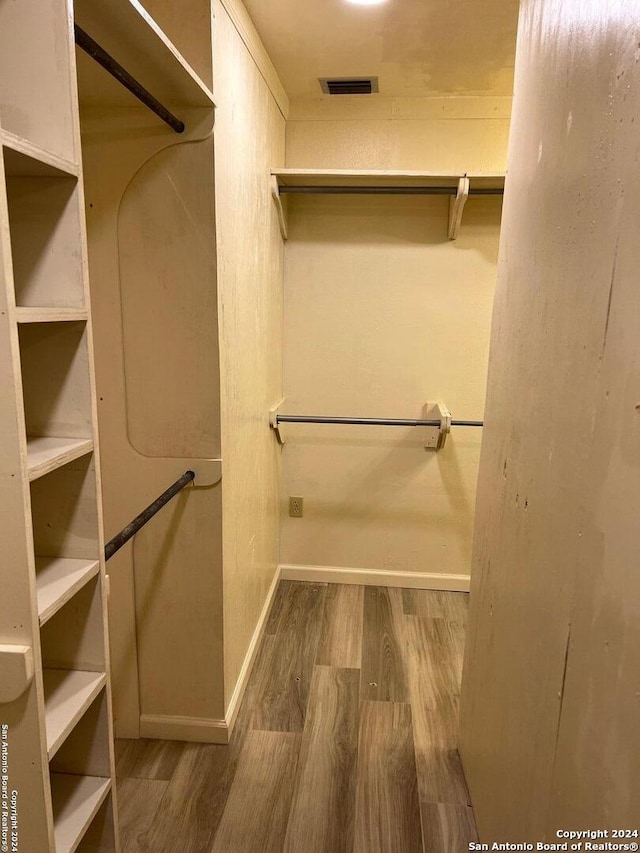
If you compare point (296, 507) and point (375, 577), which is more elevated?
point (296, 507)

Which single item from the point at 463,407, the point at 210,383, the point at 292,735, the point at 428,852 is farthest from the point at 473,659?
the point at 463,407

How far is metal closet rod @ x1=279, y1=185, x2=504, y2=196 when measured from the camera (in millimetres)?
2371

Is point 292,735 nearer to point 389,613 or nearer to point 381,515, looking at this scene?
point 389,613

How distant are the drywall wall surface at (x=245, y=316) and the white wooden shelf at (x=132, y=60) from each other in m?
0.15

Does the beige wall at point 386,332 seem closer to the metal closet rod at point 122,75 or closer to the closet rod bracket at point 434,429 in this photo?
the closet rod bracket at point 434,429

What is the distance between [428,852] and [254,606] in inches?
43.6

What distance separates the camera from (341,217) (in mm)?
2650

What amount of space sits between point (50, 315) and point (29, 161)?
0.72 ft

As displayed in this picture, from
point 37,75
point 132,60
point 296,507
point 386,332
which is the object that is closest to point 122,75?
point 132,60

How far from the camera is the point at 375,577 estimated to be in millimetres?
2996

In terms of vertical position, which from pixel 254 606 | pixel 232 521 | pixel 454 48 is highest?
pixel 454 48

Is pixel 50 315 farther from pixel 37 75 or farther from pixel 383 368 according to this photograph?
pixel 383 368

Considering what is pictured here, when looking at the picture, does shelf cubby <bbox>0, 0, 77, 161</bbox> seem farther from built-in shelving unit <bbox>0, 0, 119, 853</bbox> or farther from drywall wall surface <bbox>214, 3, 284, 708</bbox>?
drywall wall surface <bbox>214, 3, 284, 708</bbox>

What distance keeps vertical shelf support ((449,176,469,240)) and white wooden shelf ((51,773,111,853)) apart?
7.64 feet
